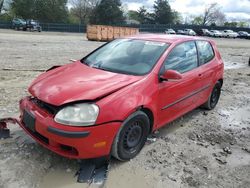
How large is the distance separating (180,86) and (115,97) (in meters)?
1.46

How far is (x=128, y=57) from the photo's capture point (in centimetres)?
427

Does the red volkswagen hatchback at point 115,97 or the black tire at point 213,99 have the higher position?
the red volkswagen hatchback at point 115,97

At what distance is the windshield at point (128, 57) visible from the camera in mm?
4004

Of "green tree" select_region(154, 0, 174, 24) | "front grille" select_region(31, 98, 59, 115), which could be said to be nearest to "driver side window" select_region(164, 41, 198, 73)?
"front grille" select_region(31, 98, 59, 115)

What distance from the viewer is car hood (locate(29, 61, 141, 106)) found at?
3.25m

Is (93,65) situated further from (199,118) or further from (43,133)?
(199,118)

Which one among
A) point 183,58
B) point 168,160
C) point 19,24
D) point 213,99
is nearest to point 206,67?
point 183,58

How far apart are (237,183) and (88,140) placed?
188 cm

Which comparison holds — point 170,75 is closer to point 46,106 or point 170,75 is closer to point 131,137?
point 131,137

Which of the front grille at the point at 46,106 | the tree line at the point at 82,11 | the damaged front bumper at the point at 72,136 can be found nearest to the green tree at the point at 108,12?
the tree line at the point at 82,11

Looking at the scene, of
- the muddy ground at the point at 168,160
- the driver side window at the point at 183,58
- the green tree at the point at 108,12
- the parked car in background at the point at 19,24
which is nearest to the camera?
the muddy ground at the point at 168,160

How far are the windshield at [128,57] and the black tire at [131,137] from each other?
2.15 feet

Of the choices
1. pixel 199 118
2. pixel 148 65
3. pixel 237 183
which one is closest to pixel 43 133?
pixel 148 65

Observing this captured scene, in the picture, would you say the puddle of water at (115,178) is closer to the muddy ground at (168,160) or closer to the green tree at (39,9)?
the muddy ground at (168,160)
